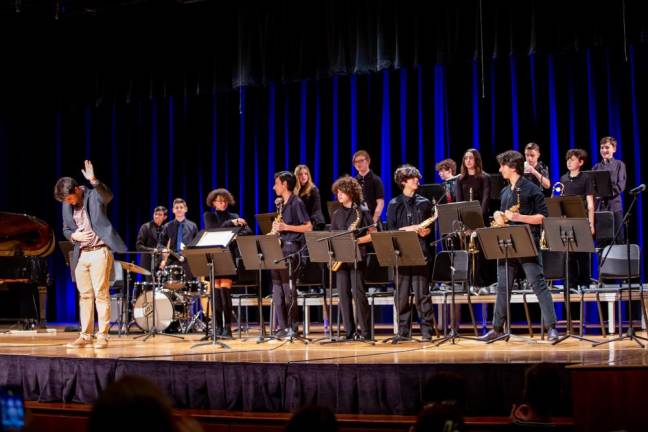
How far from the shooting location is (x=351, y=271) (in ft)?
27.5

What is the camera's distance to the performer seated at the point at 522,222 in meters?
7.61

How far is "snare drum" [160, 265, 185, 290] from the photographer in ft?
34.5

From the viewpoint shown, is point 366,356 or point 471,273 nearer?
point 366,356

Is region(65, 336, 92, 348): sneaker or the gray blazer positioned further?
region(65, 336, 92, 348): sneaker

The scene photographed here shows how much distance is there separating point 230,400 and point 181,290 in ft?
16.5

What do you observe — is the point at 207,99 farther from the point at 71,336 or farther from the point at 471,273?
the point at 471,273

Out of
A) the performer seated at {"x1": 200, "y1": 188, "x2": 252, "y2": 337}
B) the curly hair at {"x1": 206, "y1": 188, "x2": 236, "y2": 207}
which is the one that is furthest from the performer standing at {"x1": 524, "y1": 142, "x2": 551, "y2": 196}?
the curly hair at {"x1": 206, "y1": 188, "x2": 236, "y2": 207}

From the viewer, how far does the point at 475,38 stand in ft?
36.1

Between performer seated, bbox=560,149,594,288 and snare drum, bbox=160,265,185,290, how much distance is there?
4.67 metres

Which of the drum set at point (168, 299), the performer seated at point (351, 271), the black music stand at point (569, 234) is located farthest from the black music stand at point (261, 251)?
the black music stand at point (569, 234)

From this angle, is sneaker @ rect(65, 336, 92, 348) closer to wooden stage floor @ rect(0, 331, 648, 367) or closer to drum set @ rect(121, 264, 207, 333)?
wooden stage floor @ rect(0, 331, 648, 367)

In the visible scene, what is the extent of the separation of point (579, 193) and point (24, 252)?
24.7ft

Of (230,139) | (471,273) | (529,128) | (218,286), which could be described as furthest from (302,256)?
(230,139)

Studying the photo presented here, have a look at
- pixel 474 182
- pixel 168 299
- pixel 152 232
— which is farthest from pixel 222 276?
pixel 152 232
